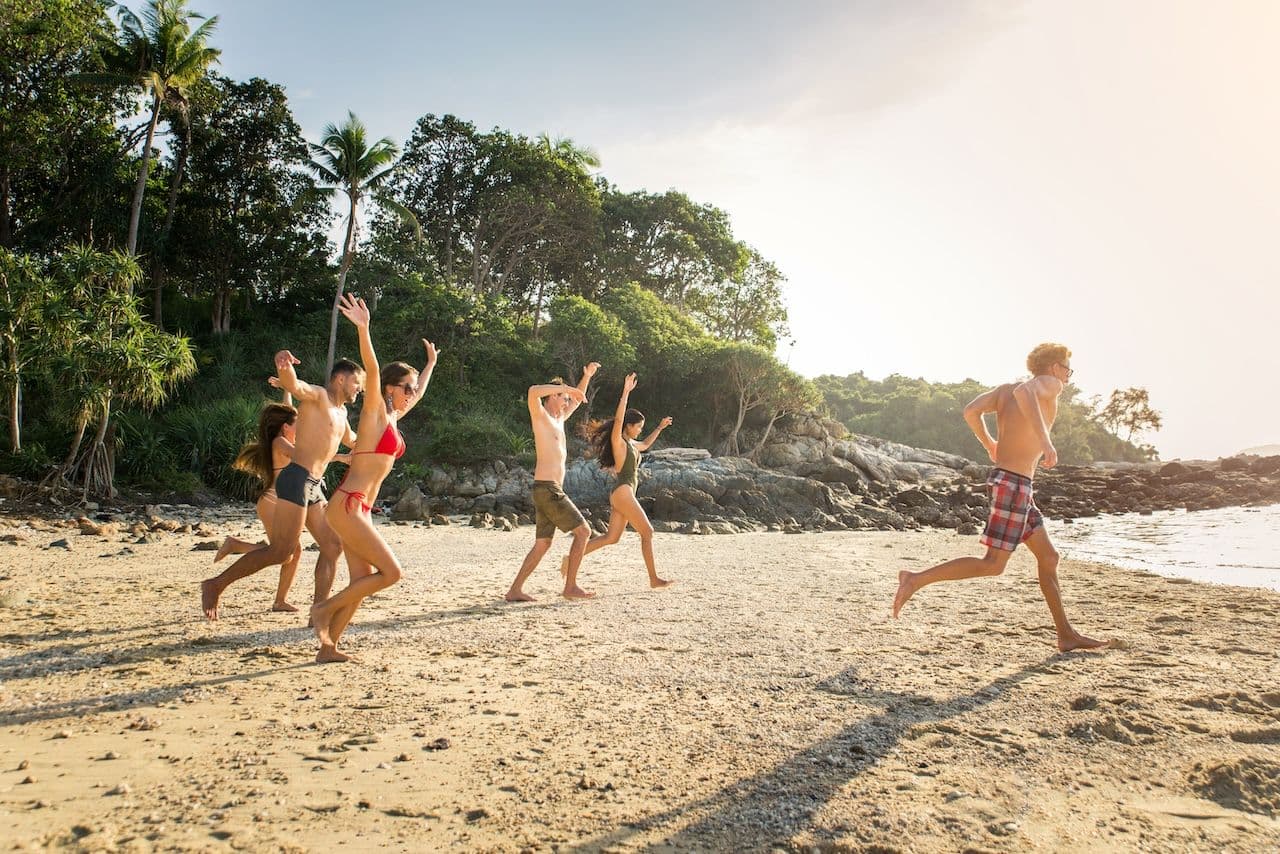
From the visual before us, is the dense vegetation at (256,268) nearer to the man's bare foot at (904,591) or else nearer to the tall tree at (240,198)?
the tall tree at (240,198)

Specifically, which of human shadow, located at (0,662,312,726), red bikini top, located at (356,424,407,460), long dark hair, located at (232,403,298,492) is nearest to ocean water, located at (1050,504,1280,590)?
red bikini top, located at (356,424,407,460)

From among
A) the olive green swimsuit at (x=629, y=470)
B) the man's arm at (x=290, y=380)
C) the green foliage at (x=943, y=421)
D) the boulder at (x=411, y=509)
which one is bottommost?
the boulder at (x=411, y=509)

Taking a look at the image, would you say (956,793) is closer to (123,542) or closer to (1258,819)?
(1258,819)

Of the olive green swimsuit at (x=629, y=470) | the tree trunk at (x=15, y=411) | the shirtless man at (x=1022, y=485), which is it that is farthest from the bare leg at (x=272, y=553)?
the tree trunk at (x=15, y=411)

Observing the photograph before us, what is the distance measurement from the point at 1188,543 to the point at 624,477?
44.0ft

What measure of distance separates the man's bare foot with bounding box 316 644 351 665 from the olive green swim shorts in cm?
237

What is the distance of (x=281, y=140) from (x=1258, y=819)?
32.0 m

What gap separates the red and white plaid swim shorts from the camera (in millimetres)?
4988

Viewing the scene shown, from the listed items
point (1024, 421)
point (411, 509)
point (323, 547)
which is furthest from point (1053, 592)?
point (411, 509)

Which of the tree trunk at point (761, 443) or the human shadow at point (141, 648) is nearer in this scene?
the human shadow at point (141, 648)

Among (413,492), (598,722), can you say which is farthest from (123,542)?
(598,722)

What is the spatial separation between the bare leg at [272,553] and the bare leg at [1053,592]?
188 inches

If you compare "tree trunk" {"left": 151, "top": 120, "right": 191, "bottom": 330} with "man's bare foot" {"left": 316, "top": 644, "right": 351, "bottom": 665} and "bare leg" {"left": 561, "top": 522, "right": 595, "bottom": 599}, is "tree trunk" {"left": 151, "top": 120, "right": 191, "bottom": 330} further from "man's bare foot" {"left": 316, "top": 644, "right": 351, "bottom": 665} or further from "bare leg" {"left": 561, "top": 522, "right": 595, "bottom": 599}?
"man's bare foot" {"left": 316, "top": 644, "right": 351, "bottom": 665}

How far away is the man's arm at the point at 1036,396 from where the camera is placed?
5000 millimetres
